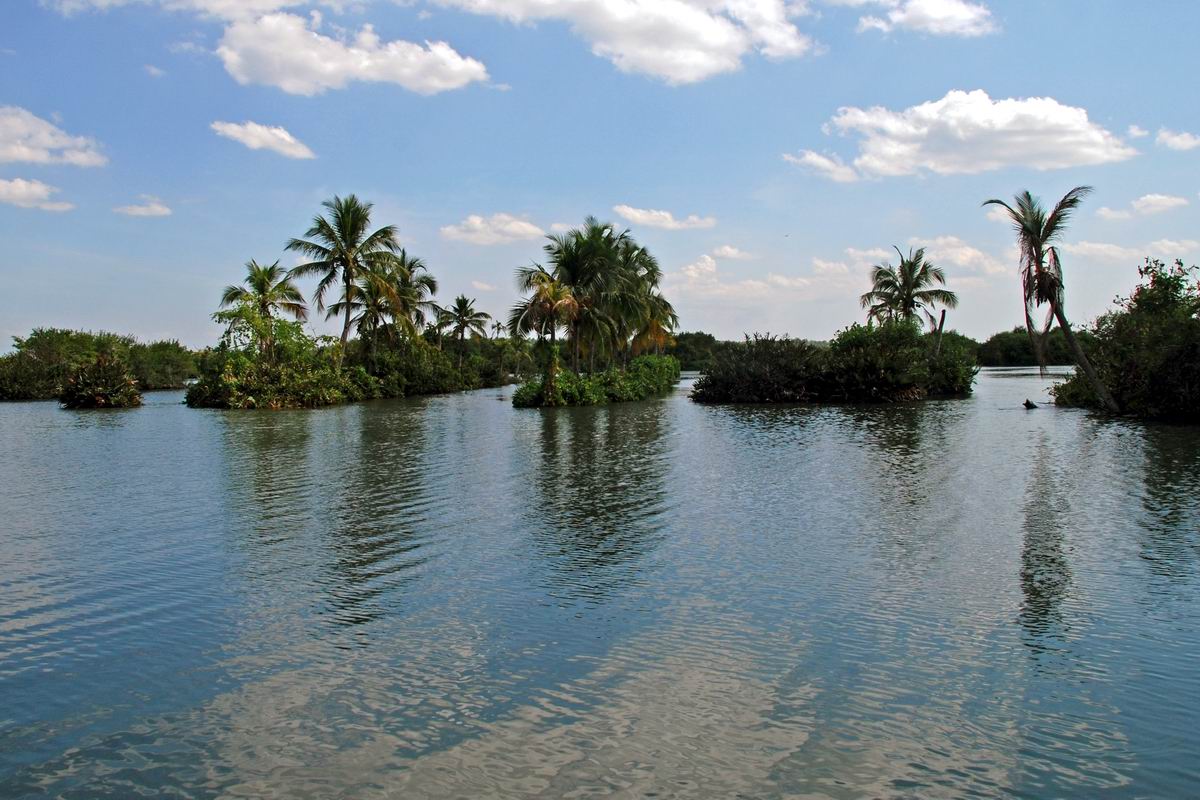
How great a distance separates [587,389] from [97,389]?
2178 cm

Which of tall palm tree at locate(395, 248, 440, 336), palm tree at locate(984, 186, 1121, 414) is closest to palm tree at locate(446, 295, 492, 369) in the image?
tall palm tree at locate(395, 248, 440, 336)

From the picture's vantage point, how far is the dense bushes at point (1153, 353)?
23844 millimetres

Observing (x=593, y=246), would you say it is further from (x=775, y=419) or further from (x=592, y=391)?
(x=775, y=419)

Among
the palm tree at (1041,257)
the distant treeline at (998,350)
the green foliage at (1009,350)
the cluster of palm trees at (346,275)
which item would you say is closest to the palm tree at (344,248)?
the cluster of palm trees at (346,275)

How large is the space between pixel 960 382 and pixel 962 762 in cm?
4302

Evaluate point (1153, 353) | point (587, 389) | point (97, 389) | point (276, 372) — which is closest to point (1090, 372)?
point (1153, 353)

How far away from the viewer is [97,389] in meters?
38.6

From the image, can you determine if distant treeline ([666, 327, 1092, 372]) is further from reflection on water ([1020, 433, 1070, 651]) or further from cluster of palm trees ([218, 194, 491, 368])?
reflection on water ([1020, 433, 1070, 651])

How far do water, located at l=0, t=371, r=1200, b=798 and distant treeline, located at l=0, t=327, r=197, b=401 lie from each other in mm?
36803

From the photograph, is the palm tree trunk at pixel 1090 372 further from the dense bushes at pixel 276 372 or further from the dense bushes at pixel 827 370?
the dense bushes at pixel 276 372

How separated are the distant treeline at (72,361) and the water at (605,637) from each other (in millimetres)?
36803

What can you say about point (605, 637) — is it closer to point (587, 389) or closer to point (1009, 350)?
point (587, 389)

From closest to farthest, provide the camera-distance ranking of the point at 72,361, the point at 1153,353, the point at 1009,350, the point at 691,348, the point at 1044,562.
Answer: the point at 1044,562, the point at 1153,353, the point at 72,361, the point at 1009,350, the point at 691,348

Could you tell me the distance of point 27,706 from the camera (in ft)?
16.3
